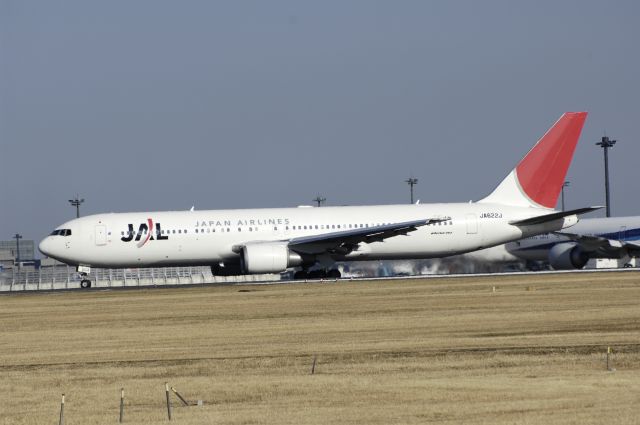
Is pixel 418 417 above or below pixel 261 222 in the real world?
below

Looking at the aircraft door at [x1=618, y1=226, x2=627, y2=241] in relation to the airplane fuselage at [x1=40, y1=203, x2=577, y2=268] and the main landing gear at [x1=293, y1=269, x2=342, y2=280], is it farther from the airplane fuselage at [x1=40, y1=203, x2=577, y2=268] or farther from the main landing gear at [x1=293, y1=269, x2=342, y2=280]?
the main landing gear at [x1=293, y1=269, x2=342, y2=280]

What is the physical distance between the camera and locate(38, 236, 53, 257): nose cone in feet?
171

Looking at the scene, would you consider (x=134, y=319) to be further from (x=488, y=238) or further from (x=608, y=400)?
(x=488, y=238)

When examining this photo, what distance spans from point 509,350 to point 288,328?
7691 millimetres

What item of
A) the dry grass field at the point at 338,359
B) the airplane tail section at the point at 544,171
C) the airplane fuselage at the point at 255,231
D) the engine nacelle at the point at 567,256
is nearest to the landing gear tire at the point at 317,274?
the airplane fuselage at the point at 255,231

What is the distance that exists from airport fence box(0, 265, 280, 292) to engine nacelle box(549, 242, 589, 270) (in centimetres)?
1601

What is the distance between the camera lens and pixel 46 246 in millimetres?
52344

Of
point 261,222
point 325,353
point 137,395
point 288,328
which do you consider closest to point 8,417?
point 137,395

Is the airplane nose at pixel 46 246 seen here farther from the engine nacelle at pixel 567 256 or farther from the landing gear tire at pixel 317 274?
the engine nacelle at pixel 567 256

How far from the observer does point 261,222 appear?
5197 centimetres

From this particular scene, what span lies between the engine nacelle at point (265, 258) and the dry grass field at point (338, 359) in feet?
31.6

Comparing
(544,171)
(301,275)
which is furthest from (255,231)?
(544,171)

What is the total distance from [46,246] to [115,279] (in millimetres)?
18151

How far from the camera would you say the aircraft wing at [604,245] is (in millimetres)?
61406
